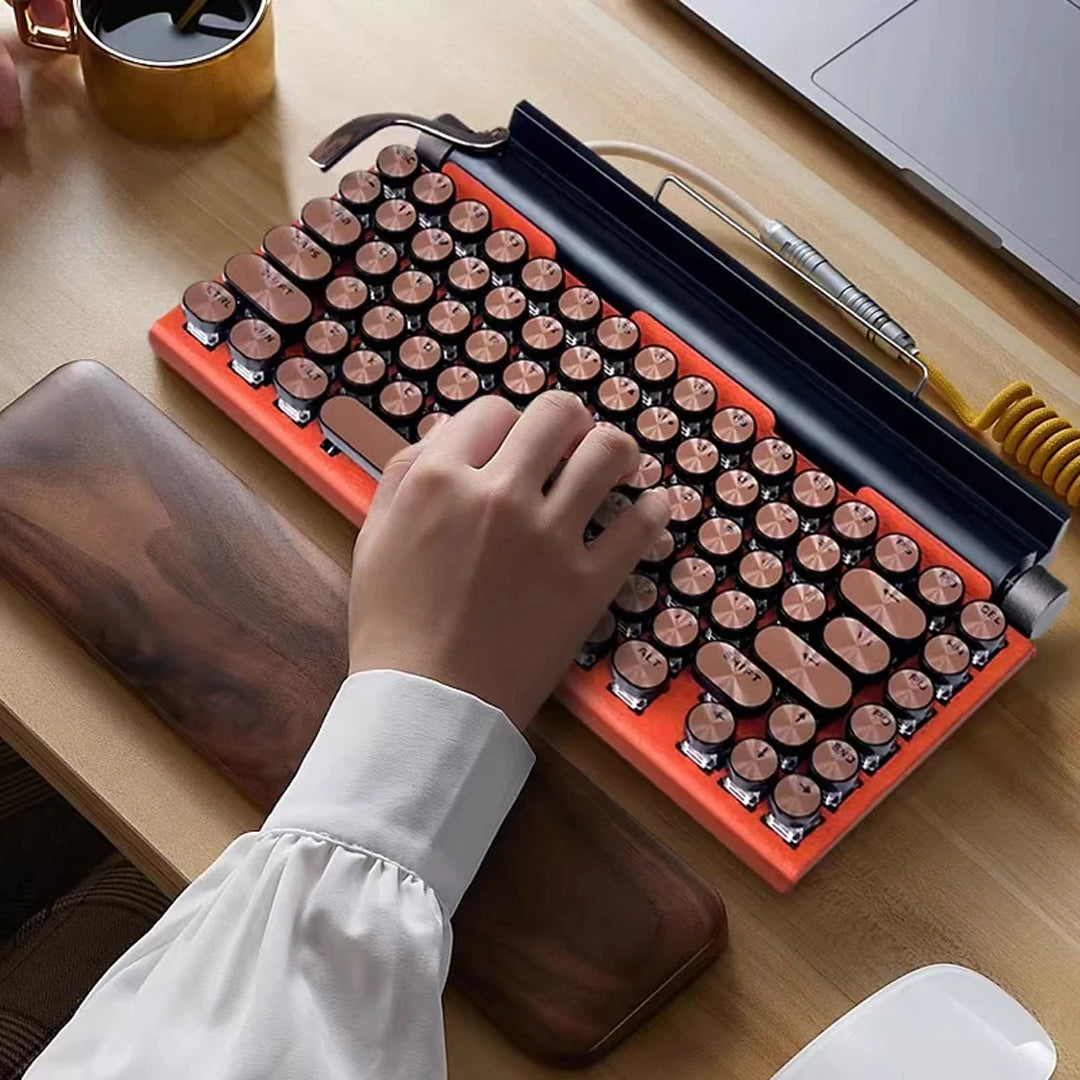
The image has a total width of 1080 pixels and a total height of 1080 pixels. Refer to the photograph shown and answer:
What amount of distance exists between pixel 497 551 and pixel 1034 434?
0.31 metres

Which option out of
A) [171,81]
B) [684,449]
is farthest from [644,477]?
[171,81]

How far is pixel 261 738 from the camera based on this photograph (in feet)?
2.39

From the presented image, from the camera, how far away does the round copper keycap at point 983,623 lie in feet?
2.49

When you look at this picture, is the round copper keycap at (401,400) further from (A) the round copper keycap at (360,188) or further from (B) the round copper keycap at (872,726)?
(B) the round copper keycap at (872,726)

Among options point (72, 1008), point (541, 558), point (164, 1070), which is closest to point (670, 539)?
point (541, 558)

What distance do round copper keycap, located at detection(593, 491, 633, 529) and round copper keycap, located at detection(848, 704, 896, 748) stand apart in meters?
0.15

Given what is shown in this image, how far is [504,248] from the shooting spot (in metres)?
0.84

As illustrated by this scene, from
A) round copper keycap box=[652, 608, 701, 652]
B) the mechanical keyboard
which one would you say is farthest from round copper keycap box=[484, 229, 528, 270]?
round copper keycap box=[652, 608, 701, 652]

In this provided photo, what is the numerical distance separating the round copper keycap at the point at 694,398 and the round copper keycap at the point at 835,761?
0.60ft

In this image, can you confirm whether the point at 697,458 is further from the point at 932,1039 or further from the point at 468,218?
the point at 932,1039

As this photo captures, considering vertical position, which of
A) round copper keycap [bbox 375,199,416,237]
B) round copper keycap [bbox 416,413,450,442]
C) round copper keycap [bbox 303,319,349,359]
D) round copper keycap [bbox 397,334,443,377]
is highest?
round copper keycap [bbox 375,199,416,237]

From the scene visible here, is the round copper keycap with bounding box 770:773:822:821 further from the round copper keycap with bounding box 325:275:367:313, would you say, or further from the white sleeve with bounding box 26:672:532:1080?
the round copper keycap with bounding box 325:275:367:313

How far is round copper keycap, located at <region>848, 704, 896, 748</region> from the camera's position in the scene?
73 cm

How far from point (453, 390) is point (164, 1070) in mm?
348
